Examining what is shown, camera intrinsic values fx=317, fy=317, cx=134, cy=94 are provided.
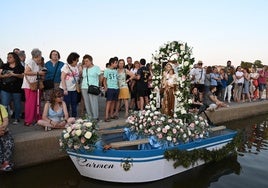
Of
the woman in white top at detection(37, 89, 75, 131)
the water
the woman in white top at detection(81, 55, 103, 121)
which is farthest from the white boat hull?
the woman in white top at detection(81, 55, 103, 121)

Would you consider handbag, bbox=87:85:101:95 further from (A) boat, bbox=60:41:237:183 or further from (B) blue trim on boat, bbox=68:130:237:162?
(B) blue trim on boat, bbox=68:130:237:162

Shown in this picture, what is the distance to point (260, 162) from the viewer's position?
334 inches

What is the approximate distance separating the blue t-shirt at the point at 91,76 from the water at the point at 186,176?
2125 millimetres

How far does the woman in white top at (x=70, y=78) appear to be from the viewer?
27.7 ft

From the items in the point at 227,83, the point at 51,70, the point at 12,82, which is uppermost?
the point at 51,70

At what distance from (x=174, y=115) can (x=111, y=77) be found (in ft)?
8.35

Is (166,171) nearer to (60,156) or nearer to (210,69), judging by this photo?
(60,156)

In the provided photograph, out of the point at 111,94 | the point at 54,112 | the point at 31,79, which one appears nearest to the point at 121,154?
the point at 54,112

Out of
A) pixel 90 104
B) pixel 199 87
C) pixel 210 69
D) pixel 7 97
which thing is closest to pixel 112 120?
pixel 90 104

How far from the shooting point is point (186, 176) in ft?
23.5

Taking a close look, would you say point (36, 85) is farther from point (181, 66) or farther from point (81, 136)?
point (181, 66)

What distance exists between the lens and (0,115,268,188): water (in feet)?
21.1

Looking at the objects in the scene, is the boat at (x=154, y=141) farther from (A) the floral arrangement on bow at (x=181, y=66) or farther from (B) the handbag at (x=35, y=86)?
(B) the handbag at (x=35, y=86)

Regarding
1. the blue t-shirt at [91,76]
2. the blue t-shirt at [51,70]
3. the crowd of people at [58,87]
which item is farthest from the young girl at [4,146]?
the blue t-shirt at [91,76]
